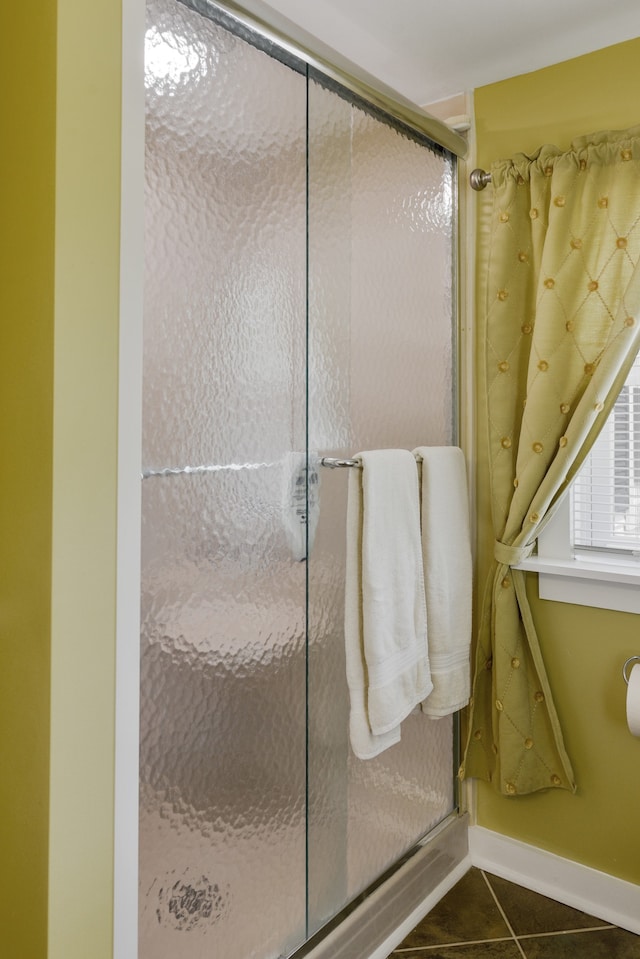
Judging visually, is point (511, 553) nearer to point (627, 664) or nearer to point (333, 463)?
point (627, 664)

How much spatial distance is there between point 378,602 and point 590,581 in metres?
0.64

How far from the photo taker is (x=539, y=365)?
177cm

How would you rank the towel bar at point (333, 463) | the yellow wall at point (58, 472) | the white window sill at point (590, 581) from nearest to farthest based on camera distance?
the yellow wall at point (58, 472) → the towel bar at point (333, 463) → the white window sill at point (590, 581)

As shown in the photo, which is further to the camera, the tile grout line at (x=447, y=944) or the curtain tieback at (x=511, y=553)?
the curtain tieback at (x=511, y=553)

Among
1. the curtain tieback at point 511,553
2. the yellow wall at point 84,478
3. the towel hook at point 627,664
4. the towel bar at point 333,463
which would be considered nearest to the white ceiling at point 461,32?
the yellow wall at point 84,478

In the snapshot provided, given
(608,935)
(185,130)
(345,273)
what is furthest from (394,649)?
(185,130)

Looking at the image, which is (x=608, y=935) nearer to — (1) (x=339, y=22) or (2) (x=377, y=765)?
(2) (x=377, y=765)

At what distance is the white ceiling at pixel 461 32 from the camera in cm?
161

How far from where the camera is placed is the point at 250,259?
126 centimetres

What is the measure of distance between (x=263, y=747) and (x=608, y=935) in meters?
1.06

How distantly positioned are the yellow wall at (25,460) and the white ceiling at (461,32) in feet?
2.57

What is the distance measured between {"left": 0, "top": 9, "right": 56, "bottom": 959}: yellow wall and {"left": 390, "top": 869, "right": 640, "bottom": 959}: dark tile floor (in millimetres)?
1050

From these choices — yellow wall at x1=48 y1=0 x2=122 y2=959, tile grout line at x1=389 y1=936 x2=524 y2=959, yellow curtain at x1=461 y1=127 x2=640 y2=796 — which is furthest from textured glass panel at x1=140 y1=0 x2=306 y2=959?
yellow curtain at x1=461 y1=127 x2=640 y2=796

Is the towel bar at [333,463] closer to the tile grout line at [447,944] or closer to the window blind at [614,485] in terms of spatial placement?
the window blind at [614,485]
